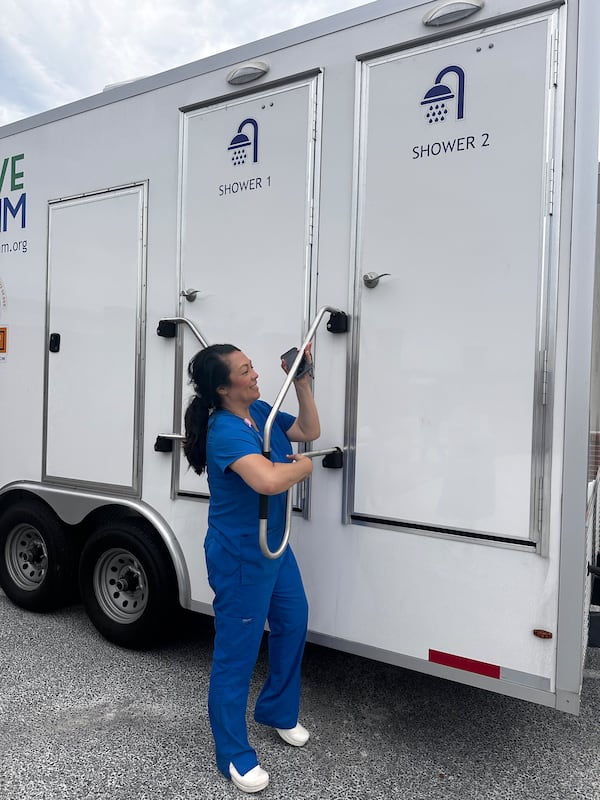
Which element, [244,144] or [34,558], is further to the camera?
[34,558]

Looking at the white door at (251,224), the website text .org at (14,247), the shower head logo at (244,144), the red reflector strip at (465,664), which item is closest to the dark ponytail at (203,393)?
the white door at (251,224)

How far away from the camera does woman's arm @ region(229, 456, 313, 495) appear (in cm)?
238

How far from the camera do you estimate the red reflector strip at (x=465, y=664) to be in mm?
2547

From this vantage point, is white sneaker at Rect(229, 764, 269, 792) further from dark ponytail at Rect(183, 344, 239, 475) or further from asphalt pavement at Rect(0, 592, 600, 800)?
dark ponytail at Rect(183, 344, 239, 475)

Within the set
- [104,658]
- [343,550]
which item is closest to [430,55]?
[343,550]

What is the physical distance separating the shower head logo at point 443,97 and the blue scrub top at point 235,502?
1406 mm

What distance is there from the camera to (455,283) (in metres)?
2.63

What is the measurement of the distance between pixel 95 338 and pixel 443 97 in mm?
2184

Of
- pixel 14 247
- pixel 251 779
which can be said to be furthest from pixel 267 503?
pixel 14 247

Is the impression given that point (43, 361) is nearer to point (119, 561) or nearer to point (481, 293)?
point (119, 561)

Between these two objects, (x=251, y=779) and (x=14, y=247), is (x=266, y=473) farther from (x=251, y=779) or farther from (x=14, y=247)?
(x=14, y=247)

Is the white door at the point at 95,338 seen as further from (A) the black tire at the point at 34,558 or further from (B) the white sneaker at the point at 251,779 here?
(B) the white sneaker at the point at 251,779

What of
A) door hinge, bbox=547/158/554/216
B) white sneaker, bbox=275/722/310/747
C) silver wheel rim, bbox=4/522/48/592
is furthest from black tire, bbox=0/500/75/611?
door hinge, bbox=547/158/554/216

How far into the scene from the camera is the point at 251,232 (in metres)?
3.19
